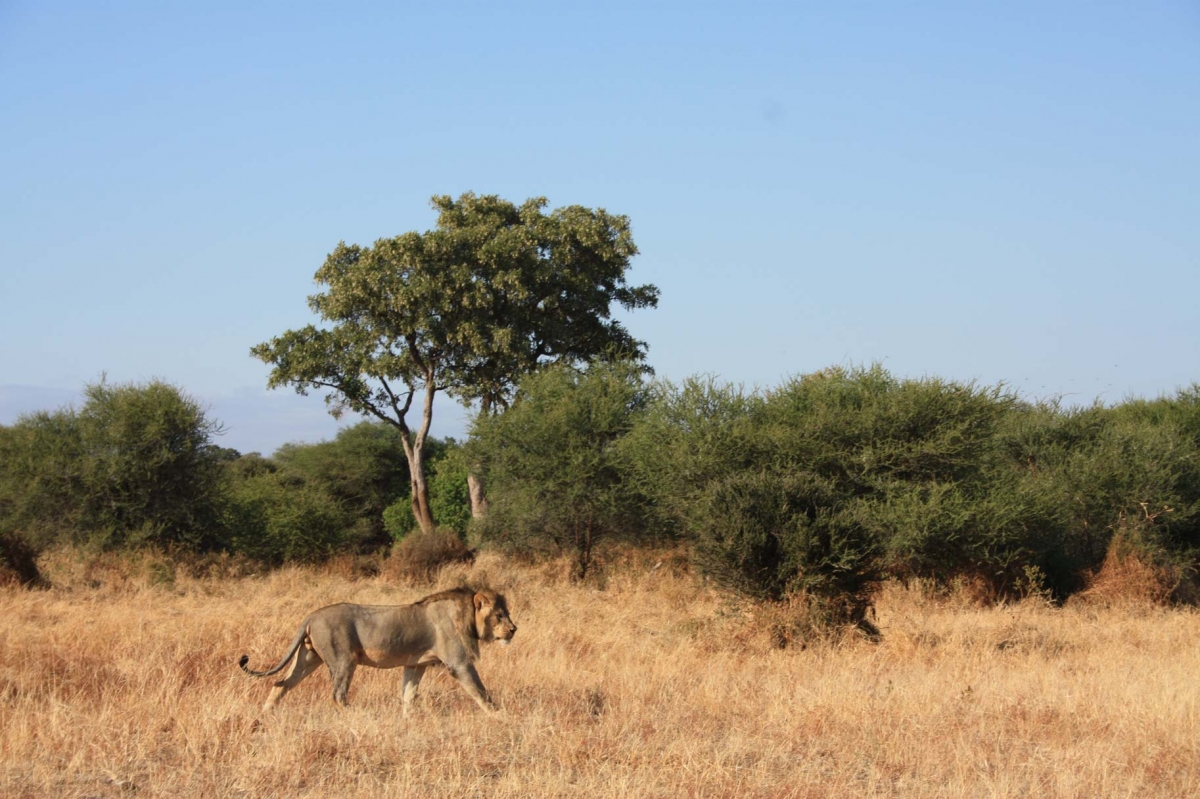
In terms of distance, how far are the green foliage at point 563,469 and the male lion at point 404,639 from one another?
1318cm

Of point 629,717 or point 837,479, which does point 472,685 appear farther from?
point 837,479

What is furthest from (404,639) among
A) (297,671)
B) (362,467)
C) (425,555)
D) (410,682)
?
(362,467)

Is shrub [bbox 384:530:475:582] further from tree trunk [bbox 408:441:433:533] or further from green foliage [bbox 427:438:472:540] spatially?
green foliage [bbox 427:438:472:540]

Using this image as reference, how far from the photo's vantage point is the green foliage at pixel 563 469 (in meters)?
21.8

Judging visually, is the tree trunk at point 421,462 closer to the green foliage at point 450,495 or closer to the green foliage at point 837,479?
the green foliage at point 450,495

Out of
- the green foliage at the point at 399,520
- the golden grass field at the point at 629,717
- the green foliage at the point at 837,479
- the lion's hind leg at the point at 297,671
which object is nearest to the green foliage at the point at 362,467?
the green foliage at the point at 399,520

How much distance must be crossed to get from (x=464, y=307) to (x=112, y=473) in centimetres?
982

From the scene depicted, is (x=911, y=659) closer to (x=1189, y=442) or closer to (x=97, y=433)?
(x=1189, y=442)

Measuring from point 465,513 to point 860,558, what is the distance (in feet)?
76.4

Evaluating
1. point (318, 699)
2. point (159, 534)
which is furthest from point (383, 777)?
point (159, 534)

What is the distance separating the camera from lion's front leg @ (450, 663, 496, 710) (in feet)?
25.3

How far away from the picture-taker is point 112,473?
864 inches

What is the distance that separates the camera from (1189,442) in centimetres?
2398

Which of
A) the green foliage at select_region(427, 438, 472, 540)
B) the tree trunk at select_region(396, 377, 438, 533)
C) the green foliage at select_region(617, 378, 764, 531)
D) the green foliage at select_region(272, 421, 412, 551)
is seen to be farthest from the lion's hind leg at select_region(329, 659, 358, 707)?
the green foliage at select_region(272, 421, 412, 551)
